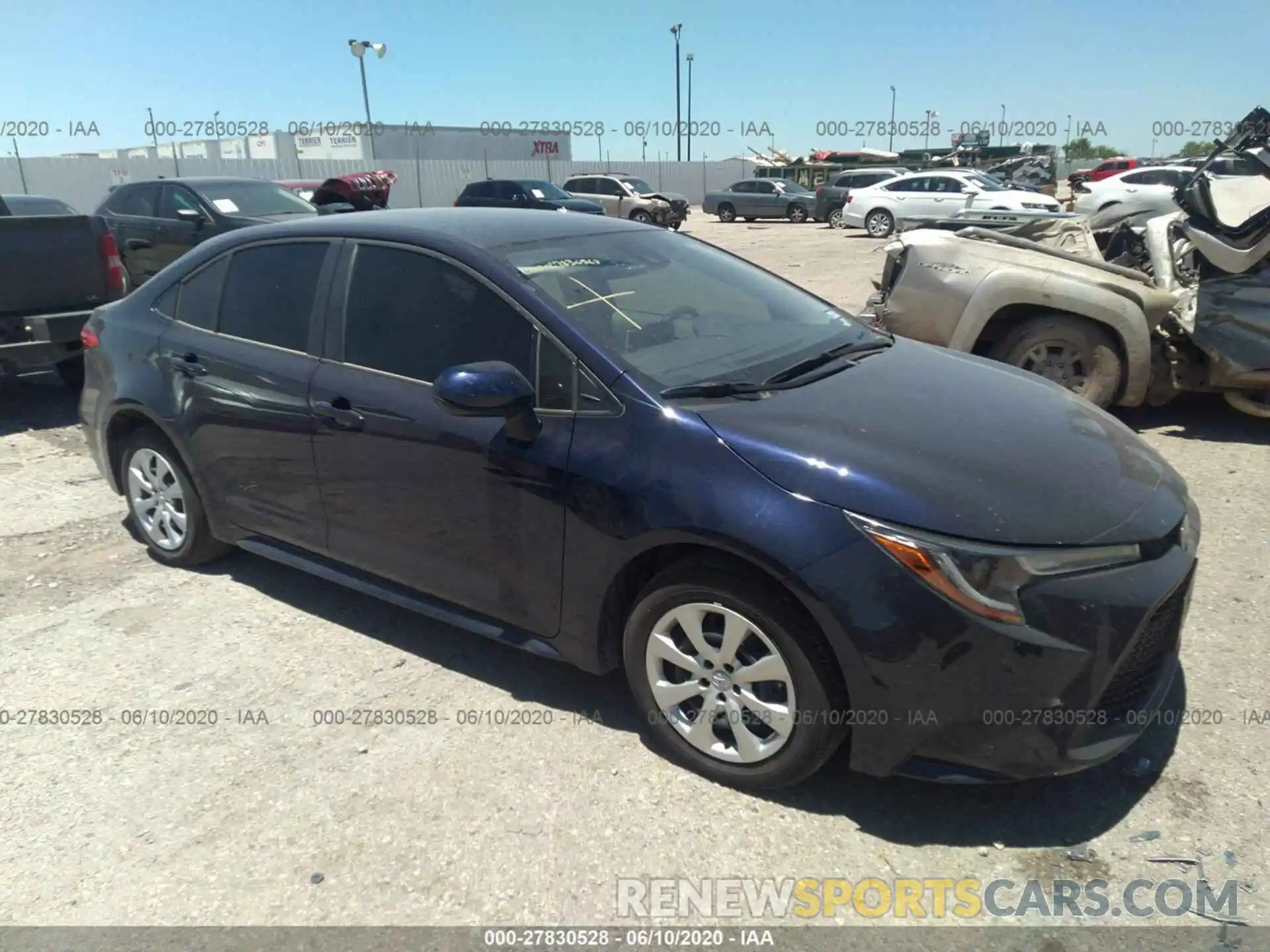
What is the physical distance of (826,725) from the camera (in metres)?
2.53

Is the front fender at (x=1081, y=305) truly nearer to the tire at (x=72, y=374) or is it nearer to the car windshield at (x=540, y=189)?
the tire at (x=72, y=374)

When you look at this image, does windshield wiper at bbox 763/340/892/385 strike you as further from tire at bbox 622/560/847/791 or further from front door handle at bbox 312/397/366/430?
front door handle at bbox 312/397/366/430

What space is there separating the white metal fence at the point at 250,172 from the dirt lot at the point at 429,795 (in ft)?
80.1

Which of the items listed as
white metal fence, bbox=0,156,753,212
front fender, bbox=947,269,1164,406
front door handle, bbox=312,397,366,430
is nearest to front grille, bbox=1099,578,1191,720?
front door handle, bbox=312,397,366,430

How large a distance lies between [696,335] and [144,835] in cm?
238

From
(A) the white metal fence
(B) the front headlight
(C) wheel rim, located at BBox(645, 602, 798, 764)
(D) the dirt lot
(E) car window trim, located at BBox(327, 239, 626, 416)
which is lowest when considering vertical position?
(D) the dirt lot

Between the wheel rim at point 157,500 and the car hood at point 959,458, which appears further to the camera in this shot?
the wheel rim at point 157,500

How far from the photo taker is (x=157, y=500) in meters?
4.39

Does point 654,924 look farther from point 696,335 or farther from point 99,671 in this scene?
point 99,671

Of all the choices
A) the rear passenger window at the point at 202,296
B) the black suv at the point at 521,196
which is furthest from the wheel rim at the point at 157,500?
the black suv at the point at 521,196

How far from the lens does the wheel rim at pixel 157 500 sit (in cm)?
429

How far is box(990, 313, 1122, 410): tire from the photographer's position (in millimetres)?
5848

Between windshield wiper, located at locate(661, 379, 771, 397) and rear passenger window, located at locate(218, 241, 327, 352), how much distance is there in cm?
165

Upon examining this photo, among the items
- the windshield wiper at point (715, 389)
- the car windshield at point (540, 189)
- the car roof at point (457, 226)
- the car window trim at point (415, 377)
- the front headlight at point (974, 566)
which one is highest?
the car windshield at point (540, 189)
